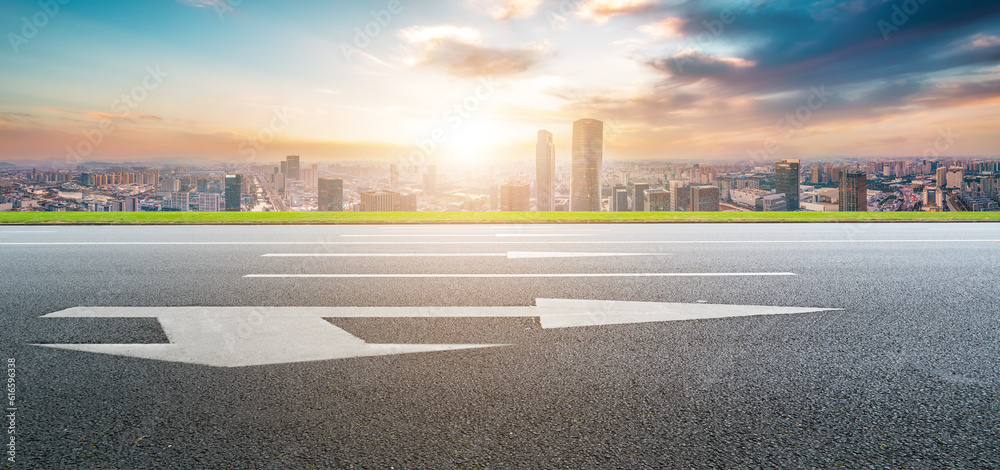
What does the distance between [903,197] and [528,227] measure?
18.7m

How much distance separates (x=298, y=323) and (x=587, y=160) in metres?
51.2

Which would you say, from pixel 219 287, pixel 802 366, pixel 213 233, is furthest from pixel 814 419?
pixel 213 233

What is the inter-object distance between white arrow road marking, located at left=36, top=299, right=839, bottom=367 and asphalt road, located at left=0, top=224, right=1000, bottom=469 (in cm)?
14

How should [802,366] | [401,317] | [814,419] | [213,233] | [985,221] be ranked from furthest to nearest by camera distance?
[985,221], [213,233], [401,317], [802,366], [814,419]

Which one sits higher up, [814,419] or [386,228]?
[386,228]

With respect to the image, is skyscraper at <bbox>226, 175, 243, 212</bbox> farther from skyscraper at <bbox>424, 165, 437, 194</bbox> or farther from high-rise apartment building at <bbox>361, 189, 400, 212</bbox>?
skyscraper at <bbox>424, 165, 437, 194</bbox>

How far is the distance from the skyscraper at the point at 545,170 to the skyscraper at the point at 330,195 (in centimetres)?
2741

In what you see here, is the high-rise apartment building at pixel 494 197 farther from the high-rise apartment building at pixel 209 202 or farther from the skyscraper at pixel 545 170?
the skyscraper at pixel 545 170

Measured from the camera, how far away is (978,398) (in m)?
3.23

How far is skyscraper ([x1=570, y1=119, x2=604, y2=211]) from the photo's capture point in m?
47.1

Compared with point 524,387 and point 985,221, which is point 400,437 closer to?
point 524,387

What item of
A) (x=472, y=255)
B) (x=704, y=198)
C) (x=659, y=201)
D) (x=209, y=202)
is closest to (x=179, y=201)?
(x=209, y=202)

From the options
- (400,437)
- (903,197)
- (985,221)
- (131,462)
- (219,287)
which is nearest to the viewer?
(131,462)

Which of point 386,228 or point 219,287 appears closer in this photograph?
point 219,287
